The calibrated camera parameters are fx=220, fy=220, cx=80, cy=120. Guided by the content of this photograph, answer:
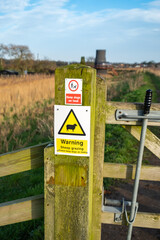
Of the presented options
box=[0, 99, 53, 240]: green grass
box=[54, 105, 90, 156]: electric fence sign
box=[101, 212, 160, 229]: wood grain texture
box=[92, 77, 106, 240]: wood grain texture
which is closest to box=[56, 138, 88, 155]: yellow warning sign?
box=[54, 105, 90, 156]: electric fence sign

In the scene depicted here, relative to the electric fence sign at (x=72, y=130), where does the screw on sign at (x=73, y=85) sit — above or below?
above

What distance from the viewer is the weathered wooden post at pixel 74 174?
1308 mm

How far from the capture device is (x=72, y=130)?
4.43ft

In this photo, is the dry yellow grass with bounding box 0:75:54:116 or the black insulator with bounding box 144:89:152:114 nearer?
the black insulator with bounding box 144:89:152:114

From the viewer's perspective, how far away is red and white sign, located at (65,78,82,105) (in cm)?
129

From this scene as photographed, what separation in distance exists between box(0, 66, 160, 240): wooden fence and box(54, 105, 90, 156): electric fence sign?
4cm

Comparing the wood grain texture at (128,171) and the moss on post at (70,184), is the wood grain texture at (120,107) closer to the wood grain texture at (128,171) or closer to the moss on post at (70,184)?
the moss on post at (70,184)

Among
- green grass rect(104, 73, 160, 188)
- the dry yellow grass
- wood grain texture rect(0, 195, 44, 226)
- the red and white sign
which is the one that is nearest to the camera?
the red and white sign

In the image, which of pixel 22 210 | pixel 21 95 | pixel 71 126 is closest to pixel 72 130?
pixel 71 126

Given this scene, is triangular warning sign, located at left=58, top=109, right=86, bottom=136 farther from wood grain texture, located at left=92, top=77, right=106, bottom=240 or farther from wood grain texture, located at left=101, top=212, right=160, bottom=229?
wood grain texture, located at left=101, top=212, right=160, bottom=229

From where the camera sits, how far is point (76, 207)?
1465 mm

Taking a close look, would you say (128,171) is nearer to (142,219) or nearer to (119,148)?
(142,219)

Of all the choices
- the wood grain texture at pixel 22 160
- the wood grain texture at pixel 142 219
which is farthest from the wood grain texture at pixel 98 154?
the wood grain texture at pixel 22 160

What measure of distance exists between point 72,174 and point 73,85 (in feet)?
1.85
